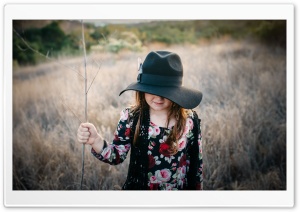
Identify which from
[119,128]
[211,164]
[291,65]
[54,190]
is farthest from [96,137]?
[291,65]

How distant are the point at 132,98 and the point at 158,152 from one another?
0.87 m

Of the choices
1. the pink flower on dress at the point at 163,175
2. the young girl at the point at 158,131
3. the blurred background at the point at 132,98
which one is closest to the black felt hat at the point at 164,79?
the young girl at the point at 158,131

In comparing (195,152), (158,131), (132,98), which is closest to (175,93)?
(158,131)

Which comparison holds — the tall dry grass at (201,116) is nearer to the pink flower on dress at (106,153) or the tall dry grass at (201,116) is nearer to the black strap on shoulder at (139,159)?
the black strap on shoulder at (139,159)

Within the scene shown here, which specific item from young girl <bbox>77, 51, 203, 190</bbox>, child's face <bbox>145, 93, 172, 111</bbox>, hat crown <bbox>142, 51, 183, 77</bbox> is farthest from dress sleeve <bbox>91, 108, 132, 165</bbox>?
hat crown <bbox>142, 51, 183, 77</bbox>

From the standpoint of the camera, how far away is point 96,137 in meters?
1.47

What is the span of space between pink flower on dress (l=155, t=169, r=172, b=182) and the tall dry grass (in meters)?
0.52

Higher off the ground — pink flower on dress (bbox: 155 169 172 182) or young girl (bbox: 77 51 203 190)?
young girl (bbox: 77 51 203 190)

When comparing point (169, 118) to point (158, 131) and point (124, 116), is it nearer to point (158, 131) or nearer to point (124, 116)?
point (158, 131)

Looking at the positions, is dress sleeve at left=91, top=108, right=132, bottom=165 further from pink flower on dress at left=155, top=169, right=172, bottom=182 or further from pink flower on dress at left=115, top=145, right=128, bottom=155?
pink flower on dress at left=155, top=169, right=172, bottom=182

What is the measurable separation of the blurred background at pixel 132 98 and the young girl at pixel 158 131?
502 mm

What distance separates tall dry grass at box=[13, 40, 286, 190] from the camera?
2.02m

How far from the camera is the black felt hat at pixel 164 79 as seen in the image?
1468mm

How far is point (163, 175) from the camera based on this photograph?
1576mm
